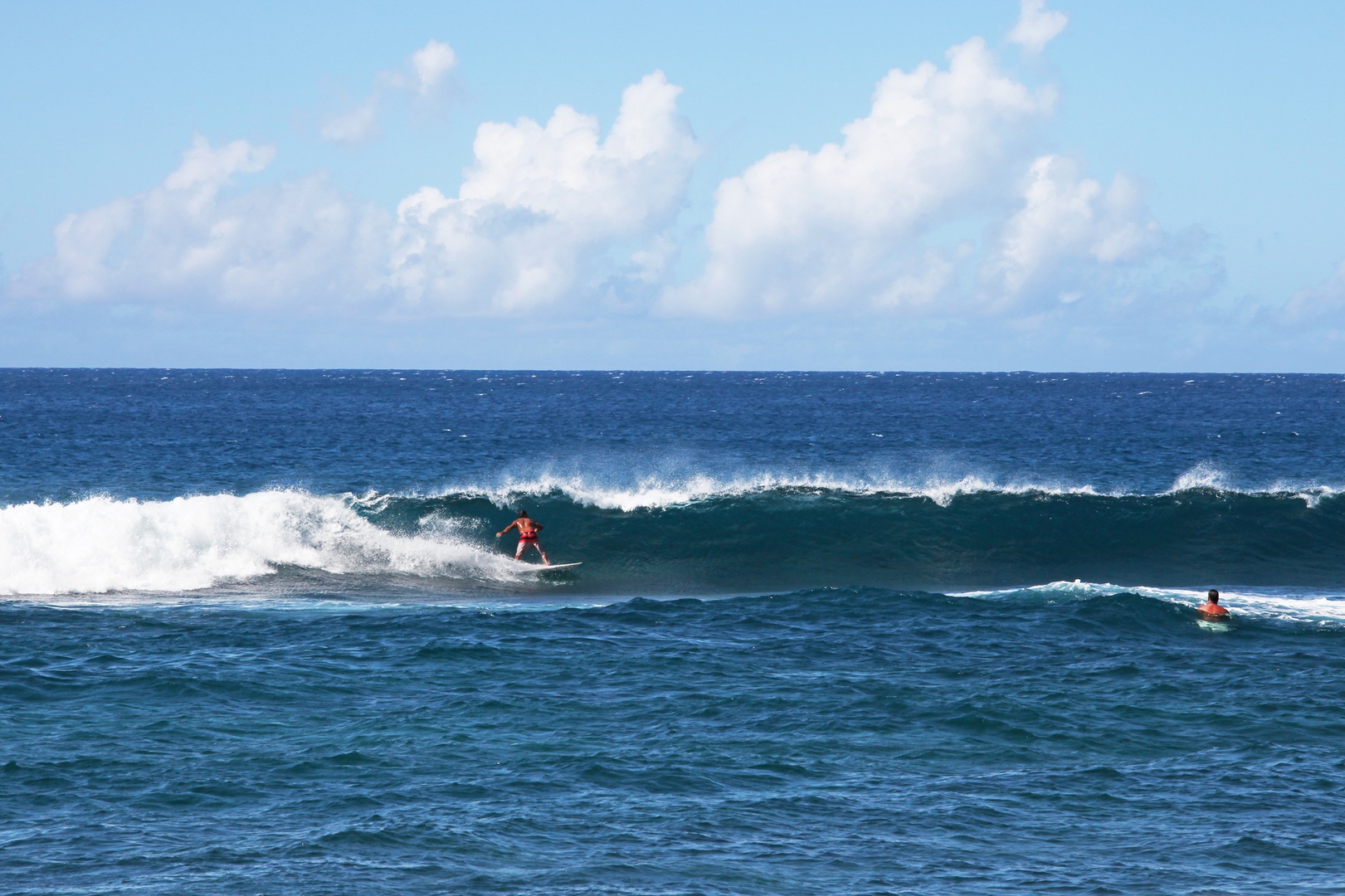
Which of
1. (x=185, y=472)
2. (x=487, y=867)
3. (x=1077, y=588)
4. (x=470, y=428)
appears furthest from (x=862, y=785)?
(x=470, y=428)

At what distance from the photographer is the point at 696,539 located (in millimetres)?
30812

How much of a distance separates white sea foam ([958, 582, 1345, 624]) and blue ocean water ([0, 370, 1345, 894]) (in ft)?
0.64

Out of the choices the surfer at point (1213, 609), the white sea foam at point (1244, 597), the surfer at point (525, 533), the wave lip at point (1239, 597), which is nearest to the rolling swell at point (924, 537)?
the surfer at point (525, 533)

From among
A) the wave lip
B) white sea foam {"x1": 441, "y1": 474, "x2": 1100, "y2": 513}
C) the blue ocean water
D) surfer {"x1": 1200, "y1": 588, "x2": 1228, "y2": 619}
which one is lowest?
the blue ocean water

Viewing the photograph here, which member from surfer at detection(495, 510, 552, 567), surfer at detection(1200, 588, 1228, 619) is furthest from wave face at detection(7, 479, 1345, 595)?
surfer at detection(1200, 588, 1228, 619)

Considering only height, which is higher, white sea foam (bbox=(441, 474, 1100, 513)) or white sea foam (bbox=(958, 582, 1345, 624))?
white sea foam (bbox=(441, 474, 1100, 513))

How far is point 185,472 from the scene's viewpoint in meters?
47.7

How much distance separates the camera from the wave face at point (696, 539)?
2586 cm

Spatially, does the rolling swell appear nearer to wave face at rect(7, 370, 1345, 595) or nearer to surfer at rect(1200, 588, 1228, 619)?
wave face at rect(7, 370, 1345, 595)

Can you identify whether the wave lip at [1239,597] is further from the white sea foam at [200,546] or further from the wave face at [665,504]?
the white sea foam at [200,546]

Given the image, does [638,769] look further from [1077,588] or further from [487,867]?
[1077,588]

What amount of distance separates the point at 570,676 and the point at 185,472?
36.2 metres

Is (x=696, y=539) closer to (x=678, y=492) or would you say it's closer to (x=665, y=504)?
(x=665, y=504)

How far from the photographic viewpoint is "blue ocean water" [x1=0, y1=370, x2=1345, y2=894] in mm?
10484
